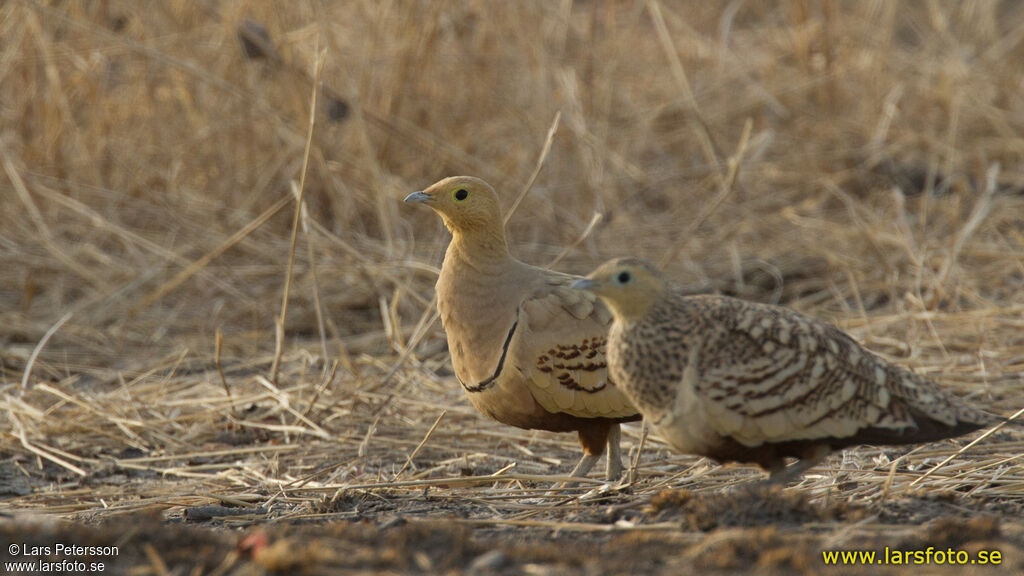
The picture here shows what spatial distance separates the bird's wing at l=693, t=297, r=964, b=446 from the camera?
318 centimetres

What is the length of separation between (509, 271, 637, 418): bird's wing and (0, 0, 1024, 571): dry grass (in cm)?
32

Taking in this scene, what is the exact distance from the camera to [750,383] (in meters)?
3.19

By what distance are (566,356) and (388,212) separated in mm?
3190

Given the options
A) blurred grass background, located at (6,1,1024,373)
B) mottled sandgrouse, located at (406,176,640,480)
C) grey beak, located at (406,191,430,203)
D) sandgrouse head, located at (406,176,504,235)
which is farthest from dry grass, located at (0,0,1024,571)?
grey beak, located at (406,191,430,203)

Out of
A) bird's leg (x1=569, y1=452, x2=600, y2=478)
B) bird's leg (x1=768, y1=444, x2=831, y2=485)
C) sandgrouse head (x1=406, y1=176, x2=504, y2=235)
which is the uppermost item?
sandgrouse head (x1=406, y1=176, x2=504, y2=235)

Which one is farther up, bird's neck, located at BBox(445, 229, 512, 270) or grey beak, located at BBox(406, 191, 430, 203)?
grey beak, located at BBox(406, 191, 430, 203)

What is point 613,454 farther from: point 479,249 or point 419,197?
point 419,197

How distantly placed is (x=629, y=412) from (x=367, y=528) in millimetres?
1203

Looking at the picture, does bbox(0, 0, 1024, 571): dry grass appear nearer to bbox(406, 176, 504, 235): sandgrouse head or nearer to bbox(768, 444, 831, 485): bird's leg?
bbox(768, 444, 831, 485): bird's leg

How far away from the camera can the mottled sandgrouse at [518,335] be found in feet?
13.0

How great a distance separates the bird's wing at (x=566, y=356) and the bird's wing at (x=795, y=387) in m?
0.72

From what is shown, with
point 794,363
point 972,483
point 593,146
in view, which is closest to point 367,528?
point 794,363

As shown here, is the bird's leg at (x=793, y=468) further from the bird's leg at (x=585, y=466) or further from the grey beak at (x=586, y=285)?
the bird's leg at (x=585, y=466)

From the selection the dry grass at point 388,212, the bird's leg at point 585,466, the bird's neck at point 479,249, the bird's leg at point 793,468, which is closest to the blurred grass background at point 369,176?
the dry grass at point 388,212
